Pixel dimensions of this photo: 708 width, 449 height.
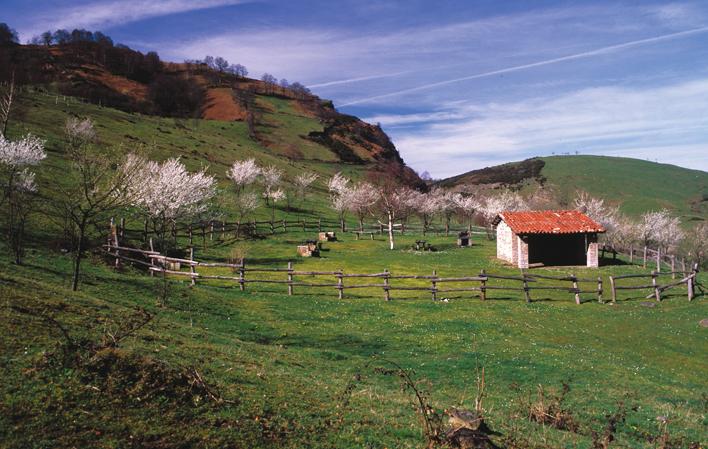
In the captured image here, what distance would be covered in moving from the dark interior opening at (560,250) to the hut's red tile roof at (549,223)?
1459 mm

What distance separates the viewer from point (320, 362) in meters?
15.6

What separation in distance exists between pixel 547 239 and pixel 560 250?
1.98 meters

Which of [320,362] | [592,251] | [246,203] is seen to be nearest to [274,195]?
[246,203]

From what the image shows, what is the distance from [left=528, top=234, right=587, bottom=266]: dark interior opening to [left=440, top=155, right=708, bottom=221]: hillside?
261ft

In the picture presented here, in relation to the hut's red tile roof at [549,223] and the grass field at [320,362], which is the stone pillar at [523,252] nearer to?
the hut's red tile roof at [549,223]

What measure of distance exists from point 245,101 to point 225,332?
146 metres

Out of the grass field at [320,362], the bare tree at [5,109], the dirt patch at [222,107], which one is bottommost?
the grass field at [320,362]

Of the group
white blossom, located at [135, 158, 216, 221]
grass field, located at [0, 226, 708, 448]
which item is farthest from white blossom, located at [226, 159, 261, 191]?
grass field, located at [0, 226, 708, 448]

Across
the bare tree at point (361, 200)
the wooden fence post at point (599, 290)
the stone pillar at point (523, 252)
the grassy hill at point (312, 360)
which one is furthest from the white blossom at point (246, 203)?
the wooden fence post at point (599, 290)

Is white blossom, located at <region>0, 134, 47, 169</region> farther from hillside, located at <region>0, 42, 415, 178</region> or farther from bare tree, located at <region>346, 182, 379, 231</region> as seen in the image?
hillside, located at <region>0, 42, 415, 178</region>

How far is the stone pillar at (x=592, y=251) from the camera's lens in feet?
143

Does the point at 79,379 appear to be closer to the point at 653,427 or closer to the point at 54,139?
the point at 653,427

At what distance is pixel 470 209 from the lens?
78750 mm

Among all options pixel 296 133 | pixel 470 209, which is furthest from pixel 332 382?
pixel 296 133
